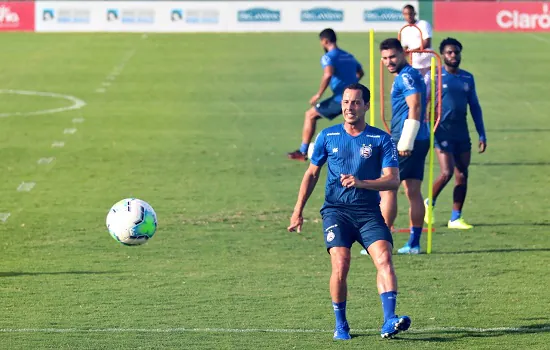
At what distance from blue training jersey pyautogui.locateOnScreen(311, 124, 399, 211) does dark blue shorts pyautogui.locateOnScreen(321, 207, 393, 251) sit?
0.24 feet

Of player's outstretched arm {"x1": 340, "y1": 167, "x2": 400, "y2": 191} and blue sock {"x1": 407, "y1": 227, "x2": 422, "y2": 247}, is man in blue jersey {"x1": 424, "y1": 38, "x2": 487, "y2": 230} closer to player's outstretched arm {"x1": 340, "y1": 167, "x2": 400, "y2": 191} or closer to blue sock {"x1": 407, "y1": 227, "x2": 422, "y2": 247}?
blue sock {"x1": 407, "y1": 227, "x2": 422, "y2": 247}

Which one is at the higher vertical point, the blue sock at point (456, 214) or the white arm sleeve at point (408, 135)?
the white arm sleeve at point (408, 135)

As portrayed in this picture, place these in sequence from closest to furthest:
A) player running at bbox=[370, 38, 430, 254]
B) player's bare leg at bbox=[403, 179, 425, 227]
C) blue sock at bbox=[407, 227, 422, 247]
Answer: player running at bbox=[370, 38, 430, 254], player's bare leg at bbox=[403, 179, 425, 227], blue sock at bbox=[407, 227, 422, 247]

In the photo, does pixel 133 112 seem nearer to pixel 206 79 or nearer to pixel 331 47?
pixel 206 79

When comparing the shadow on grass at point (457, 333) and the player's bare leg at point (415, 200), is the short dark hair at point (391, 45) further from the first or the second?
the shadow on grass at point (457, 333)

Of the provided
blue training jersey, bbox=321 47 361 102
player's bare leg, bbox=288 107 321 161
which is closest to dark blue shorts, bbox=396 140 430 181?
blue training jersey, bbox=321 47 361 102

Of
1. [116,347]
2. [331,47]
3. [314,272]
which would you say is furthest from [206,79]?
[116,347]

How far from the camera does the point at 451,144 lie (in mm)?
15531

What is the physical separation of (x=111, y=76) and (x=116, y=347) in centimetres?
2339

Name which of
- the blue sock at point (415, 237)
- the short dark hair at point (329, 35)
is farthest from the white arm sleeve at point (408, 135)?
the short dark hair at point (329, 35)

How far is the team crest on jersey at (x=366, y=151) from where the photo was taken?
416 inches

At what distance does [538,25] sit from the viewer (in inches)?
1800

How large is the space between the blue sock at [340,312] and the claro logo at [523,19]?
3685cm

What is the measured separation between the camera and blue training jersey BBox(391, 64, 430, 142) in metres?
13.3
